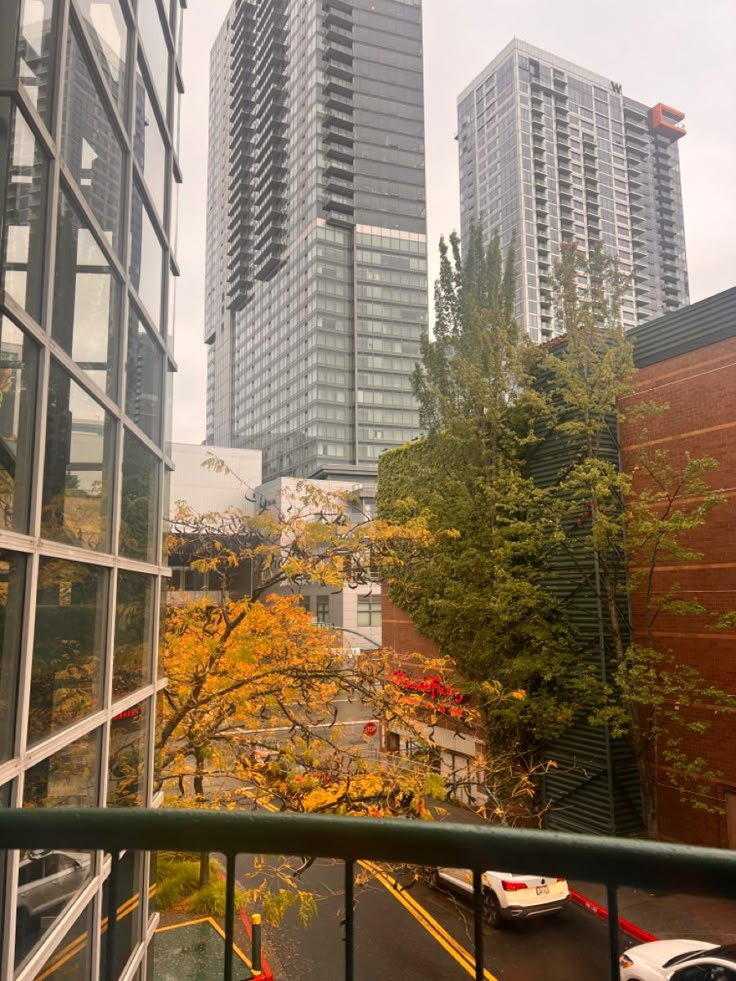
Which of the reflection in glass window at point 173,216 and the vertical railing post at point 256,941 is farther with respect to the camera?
the vertical railing post at point 256,941

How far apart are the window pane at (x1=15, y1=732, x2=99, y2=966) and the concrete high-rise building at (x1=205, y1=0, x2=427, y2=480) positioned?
74057mm

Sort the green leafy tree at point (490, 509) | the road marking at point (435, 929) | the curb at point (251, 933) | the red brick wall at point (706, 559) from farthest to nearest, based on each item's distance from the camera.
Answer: the green leafy tree at point (490, 509), the red brick wall at point (706, 559), the road marking at point (435, 929), the curb at point (251, 933)

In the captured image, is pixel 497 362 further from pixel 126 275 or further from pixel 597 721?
pixel 126 275

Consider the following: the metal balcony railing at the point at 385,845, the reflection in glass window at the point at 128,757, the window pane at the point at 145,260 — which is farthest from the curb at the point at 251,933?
the metal balcony railing at the point at 385,845

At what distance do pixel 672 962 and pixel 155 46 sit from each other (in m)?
11.4

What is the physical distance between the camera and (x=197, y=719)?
30.8ft

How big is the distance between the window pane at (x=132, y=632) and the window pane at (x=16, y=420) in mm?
1926

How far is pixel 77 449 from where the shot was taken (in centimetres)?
392

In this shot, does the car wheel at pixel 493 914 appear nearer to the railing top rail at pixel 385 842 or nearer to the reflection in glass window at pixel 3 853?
the reflection in glass window at pixel 3 853

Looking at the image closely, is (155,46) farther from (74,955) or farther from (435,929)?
(435,929)

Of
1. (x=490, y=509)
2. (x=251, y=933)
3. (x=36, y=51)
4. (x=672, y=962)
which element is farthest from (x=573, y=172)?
(x=36, y=51)

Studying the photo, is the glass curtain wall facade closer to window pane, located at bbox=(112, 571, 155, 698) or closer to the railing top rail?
window pane, located at bbox=(112, 571, 155, 698)

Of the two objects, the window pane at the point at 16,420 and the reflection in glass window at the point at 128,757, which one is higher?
the window pane at the point at 16,420

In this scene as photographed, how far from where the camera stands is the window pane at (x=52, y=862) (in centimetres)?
321
